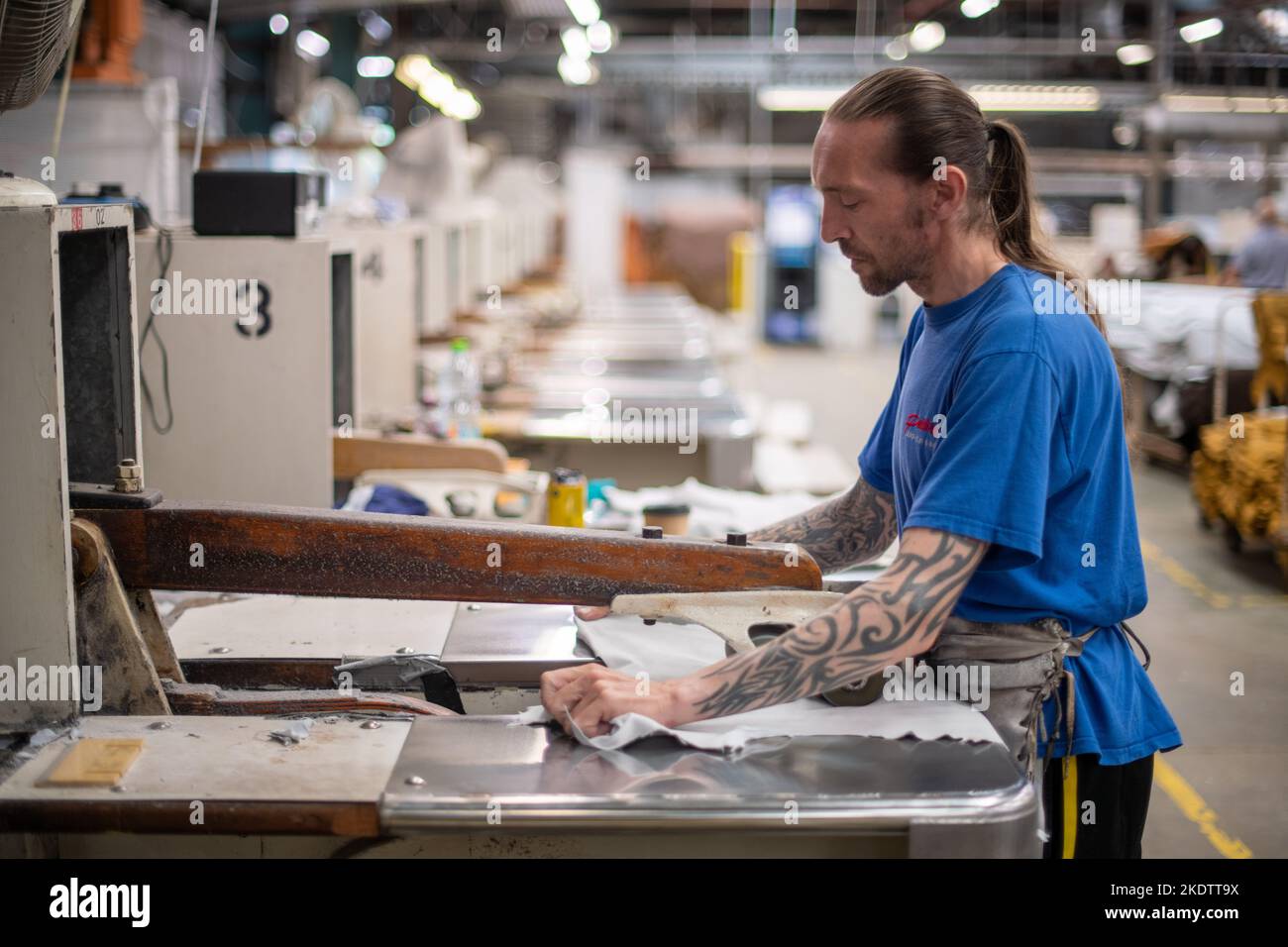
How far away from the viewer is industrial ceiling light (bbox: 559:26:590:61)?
971 centimetres

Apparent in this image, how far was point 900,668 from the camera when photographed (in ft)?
6.14

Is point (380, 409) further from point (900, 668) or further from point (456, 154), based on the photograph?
point (900, 668)

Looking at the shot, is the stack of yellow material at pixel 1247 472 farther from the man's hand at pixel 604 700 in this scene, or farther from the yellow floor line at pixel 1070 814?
the man's hand at pixel 604 700

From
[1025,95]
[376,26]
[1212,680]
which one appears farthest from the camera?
[376,26]

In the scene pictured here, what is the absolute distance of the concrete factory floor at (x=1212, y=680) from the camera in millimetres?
3738

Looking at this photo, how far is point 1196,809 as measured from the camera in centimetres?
386

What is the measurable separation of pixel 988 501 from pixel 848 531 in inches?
25.4

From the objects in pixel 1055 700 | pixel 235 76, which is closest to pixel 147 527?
pixel 1055 700

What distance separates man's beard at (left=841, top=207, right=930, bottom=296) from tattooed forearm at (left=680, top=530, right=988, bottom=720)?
381 millimetres

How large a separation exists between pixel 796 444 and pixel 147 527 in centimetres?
515

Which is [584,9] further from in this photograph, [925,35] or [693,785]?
[693,785]
